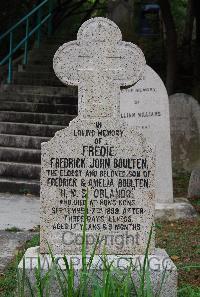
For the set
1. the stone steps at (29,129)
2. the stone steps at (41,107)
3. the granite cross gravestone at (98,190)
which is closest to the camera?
the granite cross gravestone at (98,190)

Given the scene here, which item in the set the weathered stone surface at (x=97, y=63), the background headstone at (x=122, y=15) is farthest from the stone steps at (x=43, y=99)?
the weathered stone surface at (x=97, y=63)

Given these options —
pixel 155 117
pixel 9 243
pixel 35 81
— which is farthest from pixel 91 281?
pixel 35 81

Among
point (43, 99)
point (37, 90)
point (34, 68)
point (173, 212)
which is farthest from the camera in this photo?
point (34, 68)

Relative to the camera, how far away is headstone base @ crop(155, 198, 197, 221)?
795cm

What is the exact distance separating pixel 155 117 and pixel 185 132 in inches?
160

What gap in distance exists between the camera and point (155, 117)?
27.6 ft

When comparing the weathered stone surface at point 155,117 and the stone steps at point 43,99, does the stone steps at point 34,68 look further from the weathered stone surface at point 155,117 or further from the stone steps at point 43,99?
the weathered stone surface at point 155,117

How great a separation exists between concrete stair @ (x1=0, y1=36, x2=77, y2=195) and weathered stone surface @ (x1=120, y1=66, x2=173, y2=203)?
2.04 m

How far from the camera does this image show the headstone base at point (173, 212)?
7.95m

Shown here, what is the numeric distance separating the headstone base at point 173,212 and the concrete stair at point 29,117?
2.29 metres

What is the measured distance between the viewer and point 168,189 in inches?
324

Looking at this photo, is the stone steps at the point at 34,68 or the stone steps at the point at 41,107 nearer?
the stone steps at the point at 41,107

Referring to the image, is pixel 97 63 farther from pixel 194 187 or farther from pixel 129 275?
pixel 194 187

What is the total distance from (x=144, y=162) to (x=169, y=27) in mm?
8684
